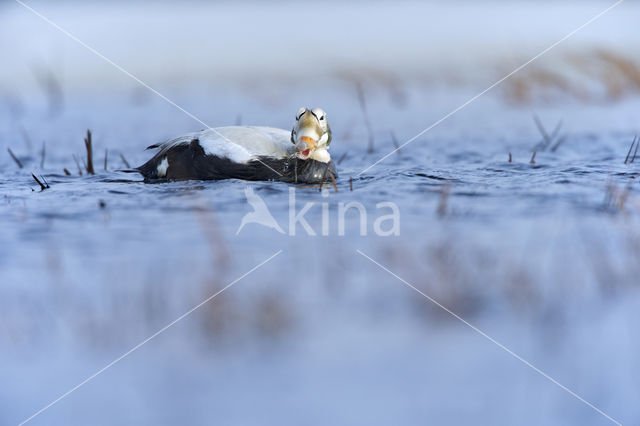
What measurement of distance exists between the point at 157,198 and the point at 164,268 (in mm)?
1756

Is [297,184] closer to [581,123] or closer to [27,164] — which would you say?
[27,164]

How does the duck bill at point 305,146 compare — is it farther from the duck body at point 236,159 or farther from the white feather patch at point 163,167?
the white feather patch at point 163,167

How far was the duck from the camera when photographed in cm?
575

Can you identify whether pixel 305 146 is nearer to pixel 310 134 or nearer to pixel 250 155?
pixel 310 134

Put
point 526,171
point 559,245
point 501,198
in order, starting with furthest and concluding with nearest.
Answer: point 526,171 < point 501,198 < point 559,245

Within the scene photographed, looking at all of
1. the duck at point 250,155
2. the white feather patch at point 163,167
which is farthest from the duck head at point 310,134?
the white feather patch at point 163,167

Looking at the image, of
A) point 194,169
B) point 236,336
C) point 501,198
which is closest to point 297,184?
point 194,169

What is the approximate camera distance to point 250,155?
575cm

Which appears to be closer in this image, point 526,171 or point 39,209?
point 39,209

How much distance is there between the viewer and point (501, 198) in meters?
5.15

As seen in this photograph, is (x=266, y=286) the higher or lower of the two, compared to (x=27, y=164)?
lower

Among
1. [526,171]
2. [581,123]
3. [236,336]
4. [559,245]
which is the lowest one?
[236,336]

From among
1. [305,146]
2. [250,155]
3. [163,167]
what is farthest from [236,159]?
[163,167]

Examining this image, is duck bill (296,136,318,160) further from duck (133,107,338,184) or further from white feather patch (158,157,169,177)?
white feather patch (158,157,169,177)
